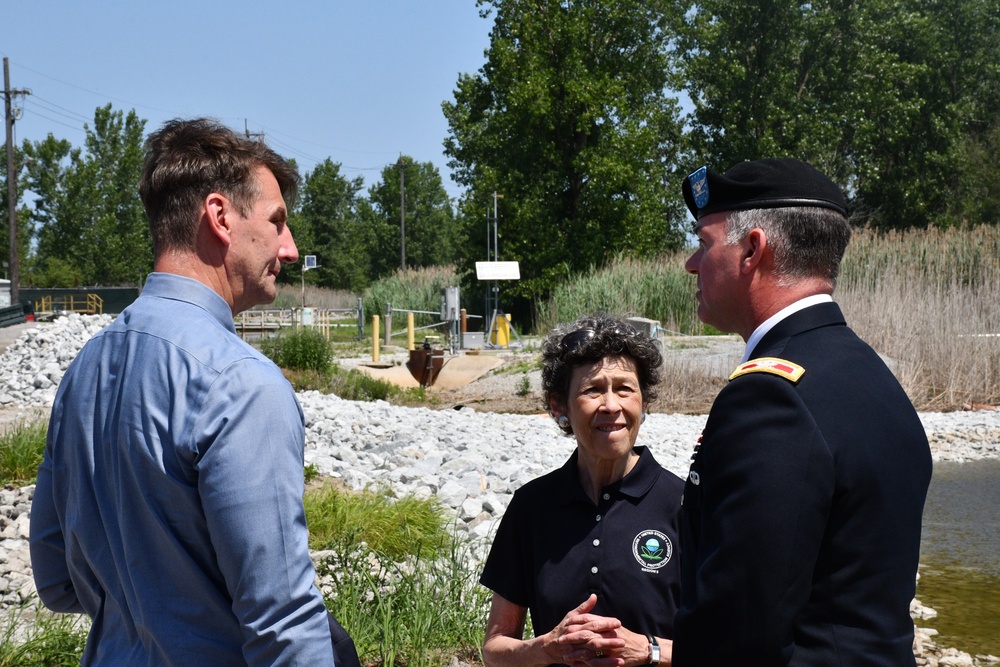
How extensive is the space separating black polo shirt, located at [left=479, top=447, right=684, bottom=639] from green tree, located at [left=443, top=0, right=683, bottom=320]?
3177 cm

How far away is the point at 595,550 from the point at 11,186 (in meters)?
45.6

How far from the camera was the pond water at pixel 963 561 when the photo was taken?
6.99 metres

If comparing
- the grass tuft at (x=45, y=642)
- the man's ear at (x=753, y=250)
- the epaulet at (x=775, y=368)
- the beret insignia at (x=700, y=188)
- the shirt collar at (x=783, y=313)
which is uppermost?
the beret insignia at (x=700, y=188)

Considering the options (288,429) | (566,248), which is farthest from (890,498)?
(566,248)

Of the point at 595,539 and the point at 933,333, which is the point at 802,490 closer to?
the point at 595,539

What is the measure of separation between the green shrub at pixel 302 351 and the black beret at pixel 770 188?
58.4 feet

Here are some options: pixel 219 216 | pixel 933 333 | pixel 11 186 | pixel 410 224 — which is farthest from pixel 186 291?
pixel 410 224

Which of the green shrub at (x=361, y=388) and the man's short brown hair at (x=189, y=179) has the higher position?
the man's short brown hair at (x=189, y=179)

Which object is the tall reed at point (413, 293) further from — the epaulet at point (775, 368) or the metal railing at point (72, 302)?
the epaulet at point (775, 368)

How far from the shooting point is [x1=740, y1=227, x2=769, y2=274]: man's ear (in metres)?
2.05

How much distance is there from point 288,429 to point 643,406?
1686mm

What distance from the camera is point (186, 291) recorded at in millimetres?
2205

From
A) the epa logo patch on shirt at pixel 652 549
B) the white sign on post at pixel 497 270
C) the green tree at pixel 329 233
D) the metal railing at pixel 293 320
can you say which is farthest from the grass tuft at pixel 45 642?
the green tree at pixel 329 233

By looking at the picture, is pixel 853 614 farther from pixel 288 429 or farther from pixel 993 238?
pixel 993 238
